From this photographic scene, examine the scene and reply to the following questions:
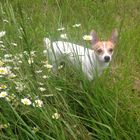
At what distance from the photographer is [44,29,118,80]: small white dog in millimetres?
2348

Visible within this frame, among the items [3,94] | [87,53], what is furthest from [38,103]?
[87,53]

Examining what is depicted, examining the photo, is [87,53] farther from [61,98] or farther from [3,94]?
[3,94]

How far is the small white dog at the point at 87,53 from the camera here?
2.35 meters

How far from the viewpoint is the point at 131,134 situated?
1934 millimetres

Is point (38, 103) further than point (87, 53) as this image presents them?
No

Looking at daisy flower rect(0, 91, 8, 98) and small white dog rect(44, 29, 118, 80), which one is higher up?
daisy flower rect(0, 91, 8, 98)

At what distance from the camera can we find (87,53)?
249cm

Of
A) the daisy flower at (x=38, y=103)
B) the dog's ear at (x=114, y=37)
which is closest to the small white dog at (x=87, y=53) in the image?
the dog's ear at (x=114, y=37)

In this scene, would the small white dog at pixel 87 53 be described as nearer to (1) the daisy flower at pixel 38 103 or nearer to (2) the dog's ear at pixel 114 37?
(2) the dog's ear at pixel 114 37

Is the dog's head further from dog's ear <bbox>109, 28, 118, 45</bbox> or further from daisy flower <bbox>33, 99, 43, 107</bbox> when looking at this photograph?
daisy flower <bbox>33, 99, 43, 107</bbox>

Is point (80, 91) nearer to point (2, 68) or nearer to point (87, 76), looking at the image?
point (87, 76)

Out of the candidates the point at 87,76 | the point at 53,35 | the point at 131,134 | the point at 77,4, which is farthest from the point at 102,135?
the point at 77,4

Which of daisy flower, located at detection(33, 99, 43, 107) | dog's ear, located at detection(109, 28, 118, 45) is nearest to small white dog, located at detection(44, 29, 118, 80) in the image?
dog's ear, located at detection(109, 28, 118, 45)

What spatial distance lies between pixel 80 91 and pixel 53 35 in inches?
19.0
